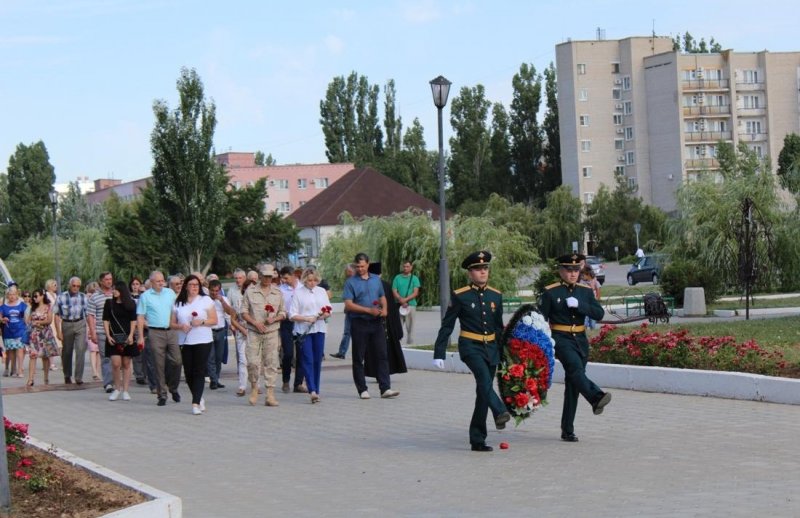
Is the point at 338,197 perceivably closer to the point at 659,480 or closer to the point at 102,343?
the point at 102,343

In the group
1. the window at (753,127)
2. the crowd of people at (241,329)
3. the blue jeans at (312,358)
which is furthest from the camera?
the window at (753,127)

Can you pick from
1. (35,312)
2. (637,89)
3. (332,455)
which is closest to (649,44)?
(637,89)

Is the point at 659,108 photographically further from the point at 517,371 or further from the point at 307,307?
the point at 517,371

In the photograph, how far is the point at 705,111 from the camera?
102 m

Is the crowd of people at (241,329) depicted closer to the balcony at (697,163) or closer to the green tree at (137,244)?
the green tree at (137,244)

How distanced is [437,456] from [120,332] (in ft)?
26.0

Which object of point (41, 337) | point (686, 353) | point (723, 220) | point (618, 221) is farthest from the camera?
point (618, 221)

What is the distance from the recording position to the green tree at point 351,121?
4281 inches

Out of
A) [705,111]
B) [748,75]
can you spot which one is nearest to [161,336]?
[705,111]

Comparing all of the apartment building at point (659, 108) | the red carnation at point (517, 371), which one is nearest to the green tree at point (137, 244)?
the apartment building at point (659, 108)

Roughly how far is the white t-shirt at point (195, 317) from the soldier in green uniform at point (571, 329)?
218 inches

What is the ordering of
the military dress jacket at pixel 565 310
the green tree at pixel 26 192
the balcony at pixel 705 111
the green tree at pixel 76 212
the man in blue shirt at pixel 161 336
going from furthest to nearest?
the balcony at pixel 705 111 < the green tree at pixel 26 192 < the green tree at pixel 76 212 < the man in blue shirt at pixel 161 336 < the military dress jacket at pixel 565 310

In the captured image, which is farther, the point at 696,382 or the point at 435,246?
the point at 435,246

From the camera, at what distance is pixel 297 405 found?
15.6 meters
